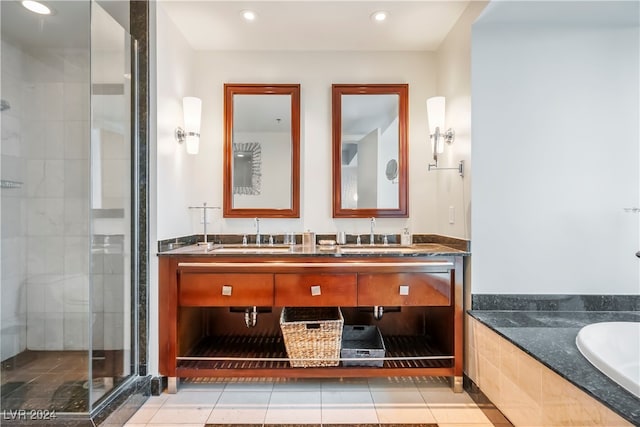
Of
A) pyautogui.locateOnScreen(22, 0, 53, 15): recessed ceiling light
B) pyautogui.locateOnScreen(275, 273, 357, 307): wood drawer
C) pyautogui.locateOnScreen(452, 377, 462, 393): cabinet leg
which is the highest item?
pyautogui.locateOnScreen(22, 0, 53, 15): recessed ceiling light

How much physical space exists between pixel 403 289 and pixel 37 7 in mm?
2753

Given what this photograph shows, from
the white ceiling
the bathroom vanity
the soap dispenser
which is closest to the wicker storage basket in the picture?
the bathroom vanity

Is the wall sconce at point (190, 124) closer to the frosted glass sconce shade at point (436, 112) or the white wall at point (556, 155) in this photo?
the frosted glass sconce shade at point (436, 112)

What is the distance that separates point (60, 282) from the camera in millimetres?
2111

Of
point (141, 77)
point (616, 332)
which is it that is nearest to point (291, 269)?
point (141, 77)

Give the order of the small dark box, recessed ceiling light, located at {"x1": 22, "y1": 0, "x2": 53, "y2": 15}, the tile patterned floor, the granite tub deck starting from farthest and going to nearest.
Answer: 1. the small dark box
2. recessed ceiling light, located at {"x1": 22, "y1": 0, "x2": 53, "y2": 15}
3. the tile patterned floor
4. the granite tub deck

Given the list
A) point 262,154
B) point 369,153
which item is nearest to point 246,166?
point 262,154

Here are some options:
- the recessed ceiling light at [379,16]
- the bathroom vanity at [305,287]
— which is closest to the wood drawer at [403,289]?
the bathroom vanity at [305,287]

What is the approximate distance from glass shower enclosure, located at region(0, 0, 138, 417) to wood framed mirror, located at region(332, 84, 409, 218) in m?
1.42

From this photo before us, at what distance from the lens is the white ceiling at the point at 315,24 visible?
207cm

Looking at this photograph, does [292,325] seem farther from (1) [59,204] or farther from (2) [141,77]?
(2) [141,77]

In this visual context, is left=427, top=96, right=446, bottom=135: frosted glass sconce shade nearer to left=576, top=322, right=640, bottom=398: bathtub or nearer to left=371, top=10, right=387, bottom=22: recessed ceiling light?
left=371, top=10, right=387, bottom=22: recessed ceiling light

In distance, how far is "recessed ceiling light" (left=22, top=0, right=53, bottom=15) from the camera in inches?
76.5

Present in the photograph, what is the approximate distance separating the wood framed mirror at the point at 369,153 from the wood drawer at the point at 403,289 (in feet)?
2.23
